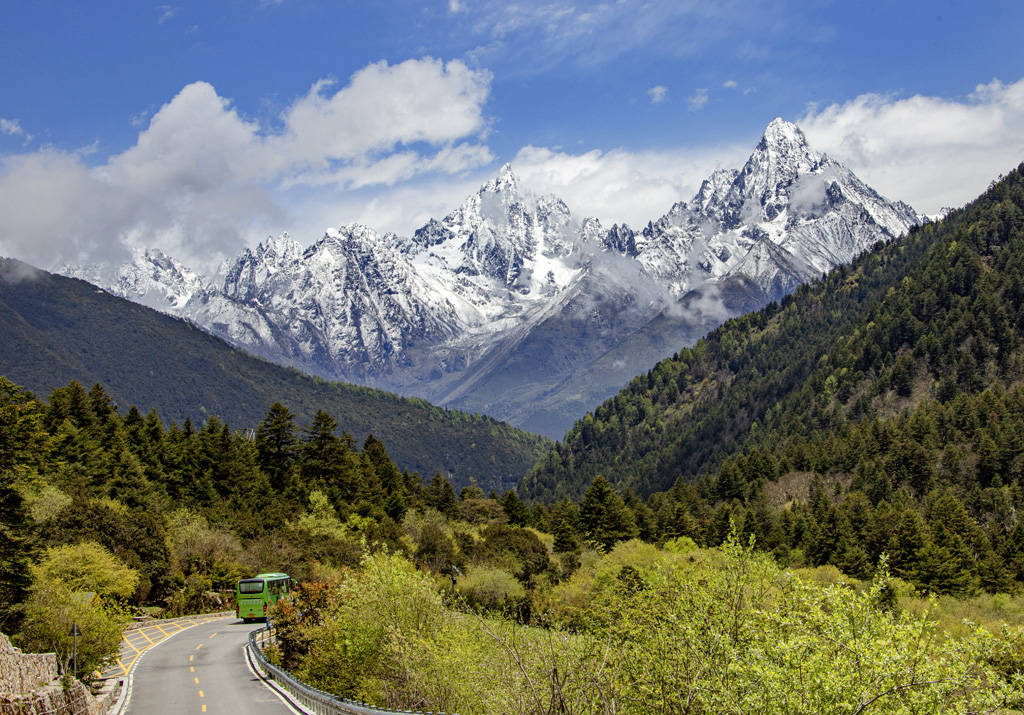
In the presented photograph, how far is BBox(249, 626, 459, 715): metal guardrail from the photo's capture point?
33013mm

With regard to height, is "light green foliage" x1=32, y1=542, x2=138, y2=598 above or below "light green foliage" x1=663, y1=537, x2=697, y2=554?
above

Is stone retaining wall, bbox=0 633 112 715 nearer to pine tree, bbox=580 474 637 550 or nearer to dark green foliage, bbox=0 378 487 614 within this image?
Answer: dark green foliage, bbox=0 378 487 614

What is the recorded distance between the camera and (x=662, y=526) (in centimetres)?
13962

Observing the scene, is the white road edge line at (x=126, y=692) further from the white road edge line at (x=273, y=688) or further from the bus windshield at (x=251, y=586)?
the bus windshield at (x=251, y=586)

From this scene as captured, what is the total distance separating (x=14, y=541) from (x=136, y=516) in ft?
120

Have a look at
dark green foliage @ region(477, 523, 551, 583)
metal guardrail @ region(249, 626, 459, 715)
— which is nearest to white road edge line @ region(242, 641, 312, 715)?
metal guardrail @ region(249, 626, 459, 715)

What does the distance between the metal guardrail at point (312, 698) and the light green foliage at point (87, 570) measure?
16.5 m

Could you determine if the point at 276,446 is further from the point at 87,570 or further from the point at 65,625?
the point at 65,625

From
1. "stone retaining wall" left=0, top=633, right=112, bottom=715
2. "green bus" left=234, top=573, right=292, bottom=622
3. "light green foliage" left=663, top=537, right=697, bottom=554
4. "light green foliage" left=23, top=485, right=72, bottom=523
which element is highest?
"light green foliage" left=23, top=485, right=72, bottom=523

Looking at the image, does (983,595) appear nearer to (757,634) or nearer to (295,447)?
(757,634)

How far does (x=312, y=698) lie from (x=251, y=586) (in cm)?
3930

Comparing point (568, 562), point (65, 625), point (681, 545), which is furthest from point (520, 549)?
point (65, 625)

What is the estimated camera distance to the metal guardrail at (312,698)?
33013 millimetres

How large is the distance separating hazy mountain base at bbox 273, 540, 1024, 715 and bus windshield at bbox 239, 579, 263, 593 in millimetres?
31355
